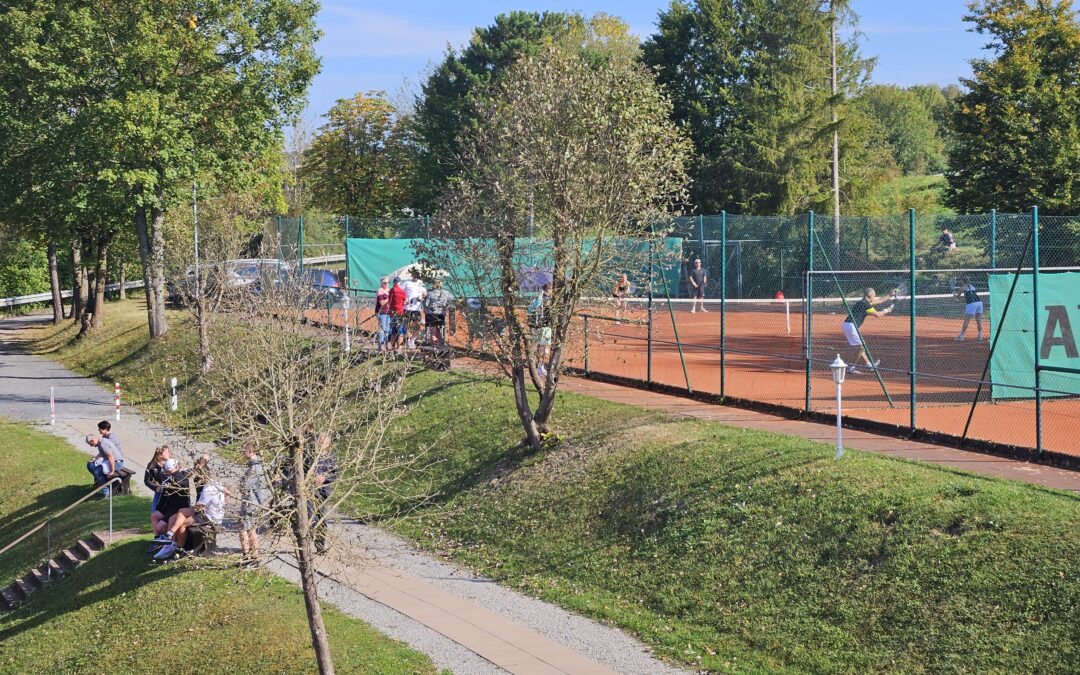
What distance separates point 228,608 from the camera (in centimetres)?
1401

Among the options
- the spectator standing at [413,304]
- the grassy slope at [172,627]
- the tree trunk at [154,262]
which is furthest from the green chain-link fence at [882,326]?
the grassy slope at [172,627]

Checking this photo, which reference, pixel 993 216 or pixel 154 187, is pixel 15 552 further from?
pixel 993 216

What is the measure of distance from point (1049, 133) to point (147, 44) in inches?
1122

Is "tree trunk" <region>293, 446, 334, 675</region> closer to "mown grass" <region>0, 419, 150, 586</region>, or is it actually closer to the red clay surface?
the red clay surface

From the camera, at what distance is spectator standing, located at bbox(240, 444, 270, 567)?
36.2ft

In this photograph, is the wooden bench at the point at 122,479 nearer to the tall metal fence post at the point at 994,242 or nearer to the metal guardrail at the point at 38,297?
the tall metal fence post at the point at 994,242

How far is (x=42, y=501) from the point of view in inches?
811

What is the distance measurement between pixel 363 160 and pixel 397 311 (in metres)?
34.3

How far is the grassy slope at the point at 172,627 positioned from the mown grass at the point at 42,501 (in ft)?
5.41

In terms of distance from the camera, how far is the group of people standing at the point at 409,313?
71.0ft

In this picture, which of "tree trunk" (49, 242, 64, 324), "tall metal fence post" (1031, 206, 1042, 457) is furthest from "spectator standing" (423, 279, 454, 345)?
"tree trunk" (49, 242, 64, 324)

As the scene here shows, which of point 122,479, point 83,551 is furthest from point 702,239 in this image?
point 83,551

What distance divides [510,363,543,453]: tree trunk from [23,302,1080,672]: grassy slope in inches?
12.7

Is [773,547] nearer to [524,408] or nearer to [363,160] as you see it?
[524,408]
